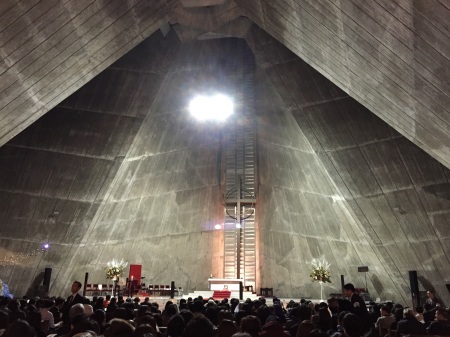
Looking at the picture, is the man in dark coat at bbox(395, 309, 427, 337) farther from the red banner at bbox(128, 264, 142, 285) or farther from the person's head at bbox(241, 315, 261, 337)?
the red banner at bbox(128, 264, 142, 285)

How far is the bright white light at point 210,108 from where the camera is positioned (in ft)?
73.0

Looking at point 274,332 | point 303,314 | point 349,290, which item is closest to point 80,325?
point 274,332

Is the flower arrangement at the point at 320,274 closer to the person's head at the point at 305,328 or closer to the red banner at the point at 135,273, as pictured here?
the red banner at the point at 135,273

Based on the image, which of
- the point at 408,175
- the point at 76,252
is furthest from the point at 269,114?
the point at 76,252

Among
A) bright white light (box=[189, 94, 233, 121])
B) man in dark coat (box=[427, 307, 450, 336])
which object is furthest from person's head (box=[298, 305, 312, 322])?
bright white light (box=[189, 94, 233, 121])

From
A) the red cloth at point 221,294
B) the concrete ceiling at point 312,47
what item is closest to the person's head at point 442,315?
the concrete ceiling at point 312,47

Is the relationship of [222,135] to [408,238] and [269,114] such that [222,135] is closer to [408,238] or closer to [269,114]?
[269,114]

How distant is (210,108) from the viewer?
22.4m

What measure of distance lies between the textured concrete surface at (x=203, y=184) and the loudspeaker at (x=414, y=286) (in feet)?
1.31

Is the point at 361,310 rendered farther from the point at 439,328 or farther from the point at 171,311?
the point at 171,311

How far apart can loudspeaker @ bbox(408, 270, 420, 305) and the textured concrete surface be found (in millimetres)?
400

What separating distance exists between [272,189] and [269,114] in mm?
4165

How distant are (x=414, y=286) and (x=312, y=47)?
10104mm

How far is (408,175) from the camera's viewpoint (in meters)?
14.8
